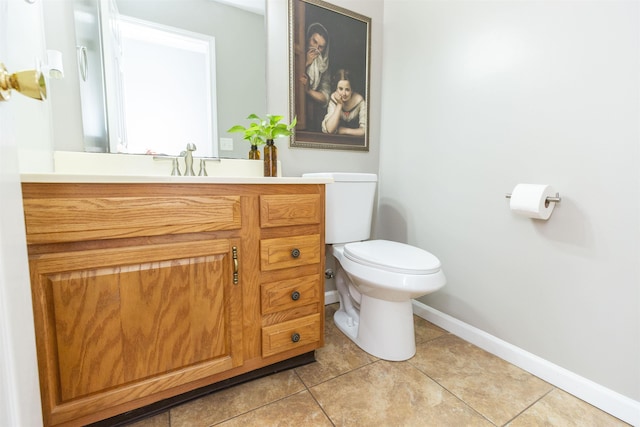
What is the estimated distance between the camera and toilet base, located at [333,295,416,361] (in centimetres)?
131

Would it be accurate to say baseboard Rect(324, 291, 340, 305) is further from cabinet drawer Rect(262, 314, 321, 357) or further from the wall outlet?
the wall outlet

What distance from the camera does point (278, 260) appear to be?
1.12 m

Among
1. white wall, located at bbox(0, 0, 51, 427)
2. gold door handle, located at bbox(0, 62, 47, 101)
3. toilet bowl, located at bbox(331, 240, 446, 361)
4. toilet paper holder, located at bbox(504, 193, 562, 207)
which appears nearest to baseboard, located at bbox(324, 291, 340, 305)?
toilet bowl, located at bbox(331, 240, 446, 361)

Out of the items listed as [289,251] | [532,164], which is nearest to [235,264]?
[289,251]

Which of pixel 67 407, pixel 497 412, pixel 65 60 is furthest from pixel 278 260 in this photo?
pixel 65 60

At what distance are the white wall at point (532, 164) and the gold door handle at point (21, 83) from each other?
1504mm

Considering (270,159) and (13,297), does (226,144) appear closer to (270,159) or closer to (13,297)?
(270,159)

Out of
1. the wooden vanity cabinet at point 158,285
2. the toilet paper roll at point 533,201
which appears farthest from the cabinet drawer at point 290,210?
the toilet paper roll at point 533,201

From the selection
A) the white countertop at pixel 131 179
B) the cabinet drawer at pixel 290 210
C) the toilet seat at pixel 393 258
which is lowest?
the toilet seat at pixel 393 258

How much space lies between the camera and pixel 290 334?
3.86 feet

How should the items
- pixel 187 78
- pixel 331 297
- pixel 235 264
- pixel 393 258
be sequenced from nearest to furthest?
pixel 235 264 < pixel 393 258 < pixel 187 78 < pixel 331 297

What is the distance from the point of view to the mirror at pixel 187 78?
1256 millimetres

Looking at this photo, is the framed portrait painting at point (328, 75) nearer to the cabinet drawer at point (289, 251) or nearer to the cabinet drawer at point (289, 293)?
the cabinet drawer at point (289, 251)

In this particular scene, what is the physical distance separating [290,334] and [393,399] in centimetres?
45
